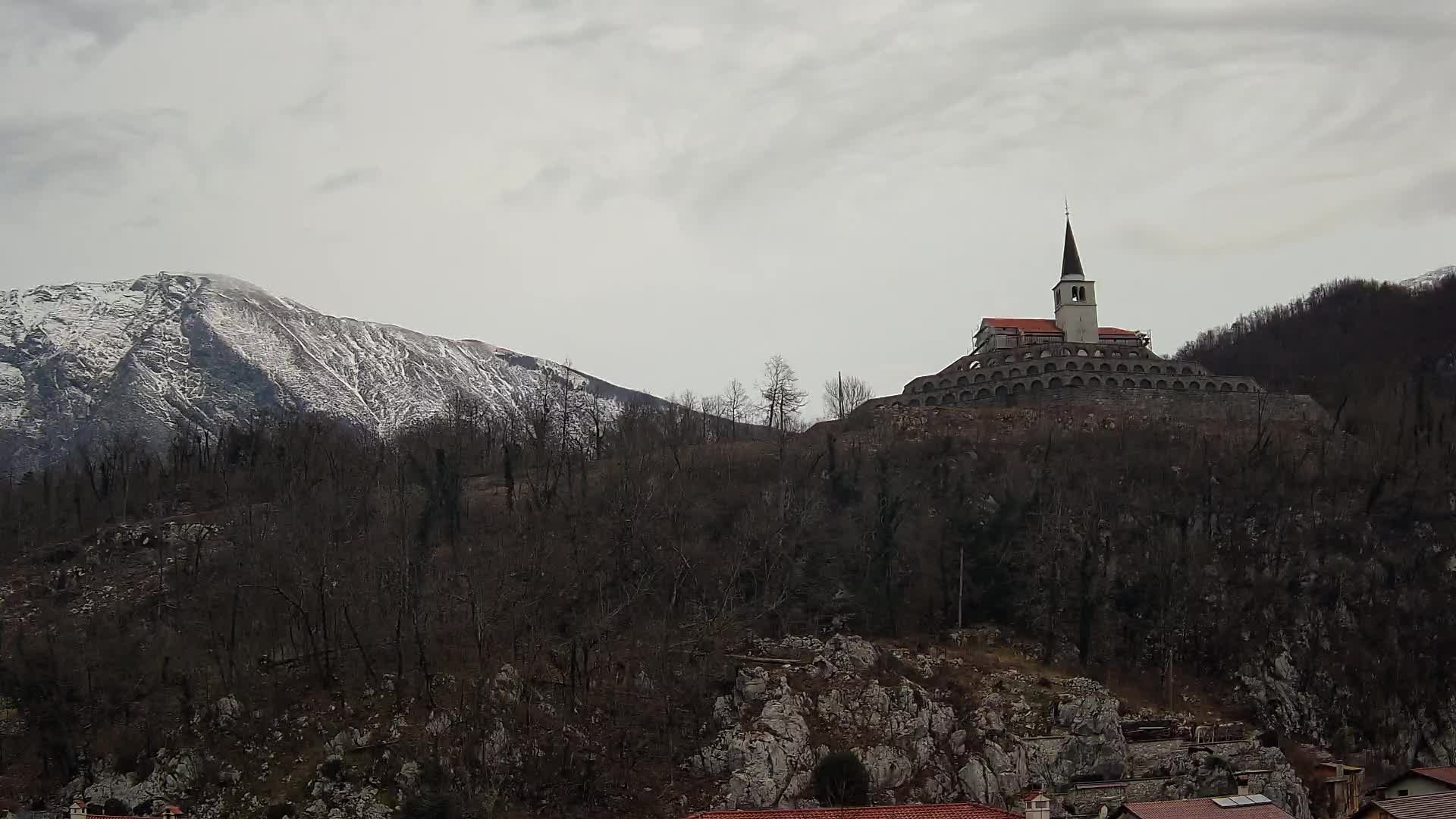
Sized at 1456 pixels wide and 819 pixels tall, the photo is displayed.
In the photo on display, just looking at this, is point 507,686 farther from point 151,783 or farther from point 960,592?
point 960,592

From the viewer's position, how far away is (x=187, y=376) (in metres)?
Result: 175

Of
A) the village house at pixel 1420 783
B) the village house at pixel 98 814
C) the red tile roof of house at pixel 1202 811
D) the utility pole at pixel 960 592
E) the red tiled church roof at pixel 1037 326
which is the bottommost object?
the village house at pixel 98 814

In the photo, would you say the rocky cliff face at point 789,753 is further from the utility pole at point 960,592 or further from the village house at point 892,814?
the village house at point 892,814

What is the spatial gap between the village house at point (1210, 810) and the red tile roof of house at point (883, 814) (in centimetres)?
368

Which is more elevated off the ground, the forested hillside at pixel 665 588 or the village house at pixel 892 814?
the forested hillside at pixel 665 588

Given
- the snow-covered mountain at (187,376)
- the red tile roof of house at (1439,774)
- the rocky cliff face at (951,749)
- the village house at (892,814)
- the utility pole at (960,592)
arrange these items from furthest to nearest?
the snow-covered mountain at (187,376) < the utility pole at (960,592) < the rocky cliff face at (951,749) < the red tile roof of house at (1439,774) < the village house at (892,814)

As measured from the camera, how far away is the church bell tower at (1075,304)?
336ft

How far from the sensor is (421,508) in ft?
249

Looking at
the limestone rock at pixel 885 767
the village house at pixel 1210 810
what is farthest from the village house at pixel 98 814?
the village house at pixel 1210 810

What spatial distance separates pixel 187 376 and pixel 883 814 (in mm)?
154709

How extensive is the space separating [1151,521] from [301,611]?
4125cm

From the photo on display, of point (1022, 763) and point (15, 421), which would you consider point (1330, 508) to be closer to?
point (1022, 763)

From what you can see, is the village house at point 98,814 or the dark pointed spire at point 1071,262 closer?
the village house at point 98,814

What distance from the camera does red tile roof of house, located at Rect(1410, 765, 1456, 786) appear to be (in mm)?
45500
